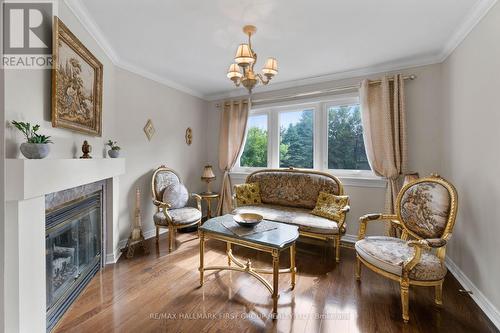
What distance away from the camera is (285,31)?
232 centimetres

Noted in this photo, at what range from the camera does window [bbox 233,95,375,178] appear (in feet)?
11.5

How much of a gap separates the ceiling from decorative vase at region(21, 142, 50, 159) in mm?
1345

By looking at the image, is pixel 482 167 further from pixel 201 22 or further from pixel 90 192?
pixel 90 192

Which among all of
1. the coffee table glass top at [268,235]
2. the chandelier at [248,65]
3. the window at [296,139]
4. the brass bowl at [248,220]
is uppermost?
the chandelier at [248,65]

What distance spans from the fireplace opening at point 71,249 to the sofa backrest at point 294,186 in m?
2.37

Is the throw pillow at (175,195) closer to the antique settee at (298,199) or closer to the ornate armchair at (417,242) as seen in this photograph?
the antique settee at (298,199)

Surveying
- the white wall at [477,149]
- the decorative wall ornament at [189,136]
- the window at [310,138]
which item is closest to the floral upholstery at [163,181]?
the decorative wall ornament at [189,136]

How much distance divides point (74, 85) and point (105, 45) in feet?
2.81

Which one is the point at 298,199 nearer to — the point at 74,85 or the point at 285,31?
the point at 285,31

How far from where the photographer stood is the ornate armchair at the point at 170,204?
3.11 metres

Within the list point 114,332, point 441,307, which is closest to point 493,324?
point 441,307

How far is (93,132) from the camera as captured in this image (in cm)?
239

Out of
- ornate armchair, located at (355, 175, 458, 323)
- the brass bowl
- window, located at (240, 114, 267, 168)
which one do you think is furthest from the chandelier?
window, located at (240, 114, 267, 168)

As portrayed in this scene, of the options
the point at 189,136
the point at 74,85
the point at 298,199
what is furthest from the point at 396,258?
the point at 189,136
